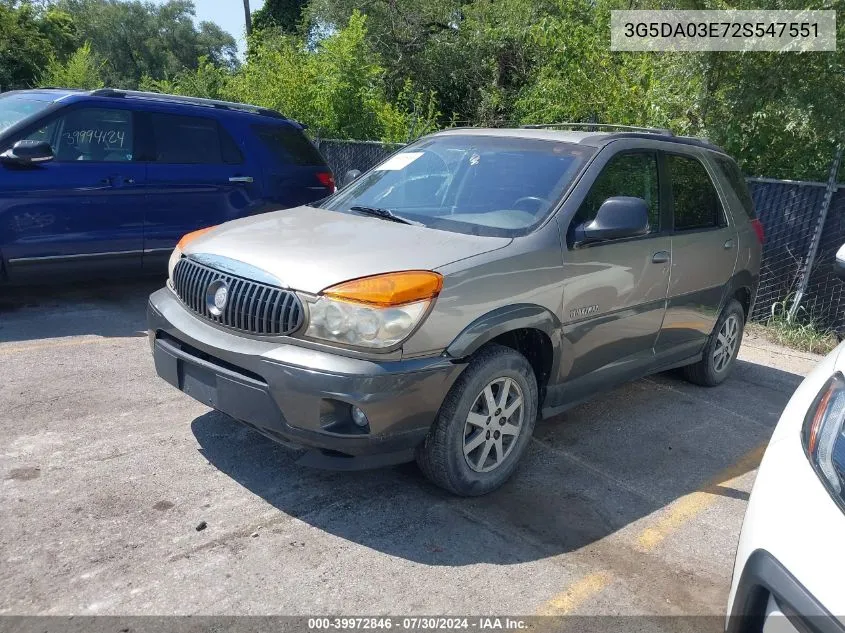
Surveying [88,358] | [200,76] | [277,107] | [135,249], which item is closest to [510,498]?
[88,358]

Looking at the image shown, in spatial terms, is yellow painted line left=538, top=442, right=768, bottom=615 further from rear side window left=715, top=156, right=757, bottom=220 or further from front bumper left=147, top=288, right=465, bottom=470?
rear side window left=715, top=156, right=757, bottom=220

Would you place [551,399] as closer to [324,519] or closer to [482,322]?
[482,322]

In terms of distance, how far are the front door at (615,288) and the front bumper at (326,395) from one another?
3.21 feet

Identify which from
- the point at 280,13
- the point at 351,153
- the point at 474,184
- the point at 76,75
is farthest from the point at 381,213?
the point at 280,13

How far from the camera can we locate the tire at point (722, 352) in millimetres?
5645

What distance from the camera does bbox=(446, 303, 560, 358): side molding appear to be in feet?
11.3

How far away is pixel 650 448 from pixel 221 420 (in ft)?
8.47

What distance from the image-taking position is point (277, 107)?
1291cm

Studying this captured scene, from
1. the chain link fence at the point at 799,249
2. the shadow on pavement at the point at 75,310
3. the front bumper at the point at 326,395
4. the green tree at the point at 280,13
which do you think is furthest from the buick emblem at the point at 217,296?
the green tree at the point at 280,13

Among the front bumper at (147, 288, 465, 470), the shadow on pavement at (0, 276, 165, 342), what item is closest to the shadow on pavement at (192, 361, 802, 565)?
the front bumper at (147, 288, 465, 470)

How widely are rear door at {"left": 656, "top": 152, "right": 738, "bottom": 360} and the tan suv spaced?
0.02m

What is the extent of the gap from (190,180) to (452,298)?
433cm

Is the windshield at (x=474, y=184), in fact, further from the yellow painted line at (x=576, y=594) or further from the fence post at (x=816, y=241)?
the fence post at (x=816, y=241)

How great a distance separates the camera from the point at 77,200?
6258mm
